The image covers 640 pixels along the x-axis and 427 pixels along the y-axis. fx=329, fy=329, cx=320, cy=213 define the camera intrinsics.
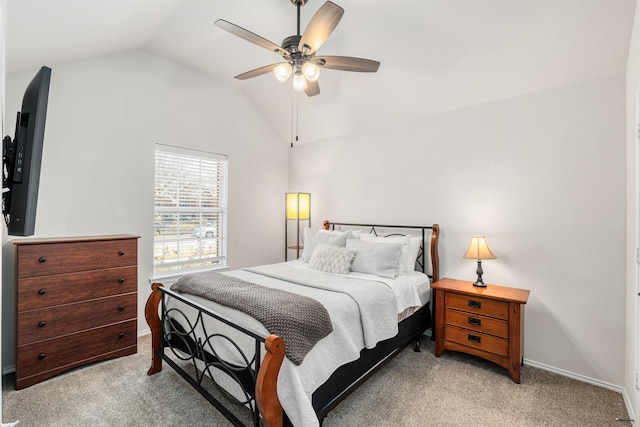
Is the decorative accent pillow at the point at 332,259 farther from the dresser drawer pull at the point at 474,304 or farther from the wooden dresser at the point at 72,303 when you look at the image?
the wooden dresser at the point at 72,303

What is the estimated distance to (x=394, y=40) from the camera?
291 cm


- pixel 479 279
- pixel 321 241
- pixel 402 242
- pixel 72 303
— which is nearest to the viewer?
pixel 72 303

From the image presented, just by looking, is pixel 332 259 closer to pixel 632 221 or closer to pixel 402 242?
pixel 402 242

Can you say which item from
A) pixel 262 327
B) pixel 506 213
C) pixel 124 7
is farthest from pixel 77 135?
pixel 506 213

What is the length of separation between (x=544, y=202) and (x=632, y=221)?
64 cm

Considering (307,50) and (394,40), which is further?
(394,40)

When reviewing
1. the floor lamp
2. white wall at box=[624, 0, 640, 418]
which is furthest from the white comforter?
white wall at box=[624, 0, 640, 418]

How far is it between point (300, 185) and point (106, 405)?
3.40m

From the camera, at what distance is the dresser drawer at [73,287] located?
249 centimetres

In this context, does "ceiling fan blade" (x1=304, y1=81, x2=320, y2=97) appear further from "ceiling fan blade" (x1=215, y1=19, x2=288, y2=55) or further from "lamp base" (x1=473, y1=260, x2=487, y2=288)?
"lamp base" (x1=473, y1=260, x2=487, y2=288)

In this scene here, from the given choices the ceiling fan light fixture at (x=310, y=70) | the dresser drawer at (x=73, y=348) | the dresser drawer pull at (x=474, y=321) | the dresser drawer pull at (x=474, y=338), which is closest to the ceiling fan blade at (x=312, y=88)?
the ceiling fan light fixture at (x=310, y=70)

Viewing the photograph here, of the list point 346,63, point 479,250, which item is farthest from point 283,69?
point 479,250

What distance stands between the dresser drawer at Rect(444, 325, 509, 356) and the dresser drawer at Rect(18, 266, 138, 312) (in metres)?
2.93

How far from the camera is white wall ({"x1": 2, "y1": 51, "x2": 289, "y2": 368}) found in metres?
2.91
